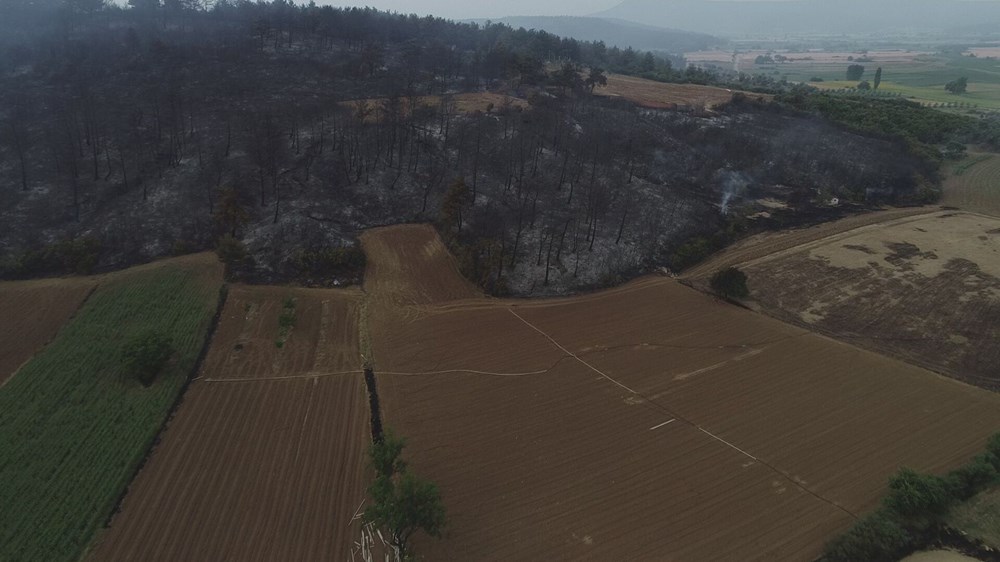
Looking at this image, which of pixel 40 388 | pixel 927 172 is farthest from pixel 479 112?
pixel 927 172

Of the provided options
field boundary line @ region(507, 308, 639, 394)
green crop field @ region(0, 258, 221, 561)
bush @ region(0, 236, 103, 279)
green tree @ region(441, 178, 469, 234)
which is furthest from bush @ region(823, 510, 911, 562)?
bush @ region(0, 236, 103, 279)

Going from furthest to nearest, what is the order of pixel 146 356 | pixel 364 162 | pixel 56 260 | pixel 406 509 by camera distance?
pixel 364 162 < pixel 56 260 < pixel 146 356 < pixel 406 509

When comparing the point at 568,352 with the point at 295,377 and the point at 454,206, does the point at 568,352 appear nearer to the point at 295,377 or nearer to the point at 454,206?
the point at 295,377

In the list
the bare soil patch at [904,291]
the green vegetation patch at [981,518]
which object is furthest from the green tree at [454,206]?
the green vegetation patch at [981,518]

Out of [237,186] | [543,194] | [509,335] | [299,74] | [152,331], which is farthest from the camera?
[299,74]

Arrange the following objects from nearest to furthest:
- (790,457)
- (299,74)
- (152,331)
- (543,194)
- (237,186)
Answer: (790,457)
(152,331)
(237,186)
(543,194)
(299,74)

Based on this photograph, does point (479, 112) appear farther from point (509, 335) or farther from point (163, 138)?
point (509, 335)

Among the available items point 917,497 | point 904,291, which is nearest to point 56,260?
point 917,497
